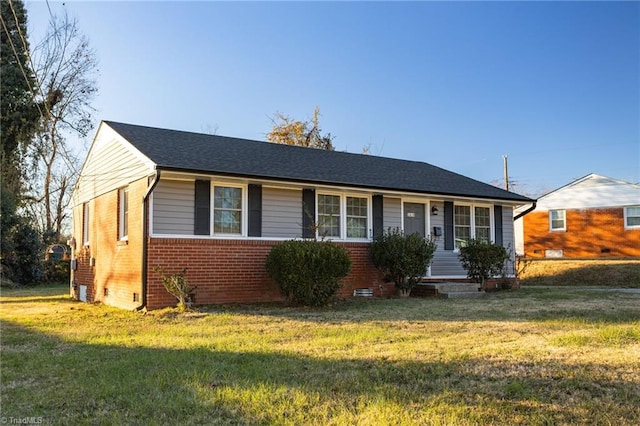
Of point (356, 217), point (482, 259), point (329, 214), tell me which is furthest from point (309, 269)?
point (482, 259)

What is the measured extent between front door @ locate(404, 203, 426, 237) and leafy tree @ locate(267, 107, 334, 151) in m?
19.6

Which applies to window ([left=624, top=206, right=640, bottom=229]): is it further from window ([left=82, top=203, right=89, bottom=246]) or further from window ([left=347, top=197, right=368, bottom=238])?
window ([left=82, top=203, right=89, bottom=246])

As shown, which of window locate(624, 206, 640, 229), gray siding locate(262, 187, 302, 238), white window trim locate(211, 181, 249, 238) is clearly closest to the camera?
white window trim locate(211, 181, 249, 238)

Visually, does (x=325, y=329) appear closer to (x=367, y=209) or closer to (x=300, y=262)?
(x=300, y=262)

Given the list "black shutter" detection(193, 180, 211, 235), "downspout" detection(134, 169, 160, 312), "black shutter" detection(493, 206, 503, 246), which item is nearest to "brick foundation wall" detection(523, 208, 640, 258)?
"black shutter" detection(493, 206, 503, 246)

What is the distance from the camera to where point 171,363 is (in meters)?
5.53

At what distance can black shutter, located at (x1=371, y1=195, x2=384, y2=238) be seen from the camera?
552 inches

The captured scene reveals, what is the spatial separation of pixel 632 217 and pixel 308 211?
2091 cm

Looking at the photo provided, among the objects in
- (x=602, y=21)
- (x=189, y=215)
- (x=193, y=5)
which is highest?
(x=602, y=21)

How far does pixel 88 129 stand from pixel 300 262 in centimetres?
2518

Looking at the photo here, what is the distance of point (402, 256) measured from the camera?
13.0 m

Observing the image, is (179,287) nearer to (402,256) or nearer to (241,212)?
(241,212)

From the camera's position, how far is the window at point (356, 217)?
13.8 m

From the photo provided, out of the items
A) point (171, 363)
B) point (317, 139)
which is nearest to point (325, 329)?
point (171, 363)
